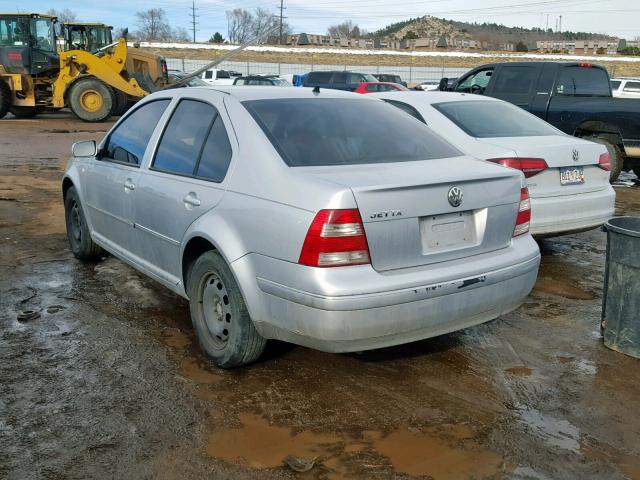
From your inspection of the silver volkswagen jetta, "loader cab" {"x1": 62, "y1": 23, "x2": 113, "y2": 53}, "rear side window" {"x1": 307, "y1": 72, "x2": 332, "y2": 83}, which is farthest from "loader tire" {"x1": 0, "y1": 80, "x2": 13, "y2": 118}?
the silver volkswagen jetta

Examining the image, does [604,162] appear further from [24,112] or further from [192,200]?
[24,112]

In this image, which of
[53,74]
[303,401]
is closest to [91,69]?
[53,74]

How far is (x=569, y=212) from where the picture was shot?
5.78 meters

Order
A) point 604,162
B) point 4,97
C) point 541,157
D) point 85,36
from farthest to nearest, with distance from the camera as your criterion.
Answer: point 85,36 < point 4,97 < point 604,162 < point 541,157

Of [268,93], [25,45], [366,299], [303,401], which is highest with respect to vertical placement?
[25,45]

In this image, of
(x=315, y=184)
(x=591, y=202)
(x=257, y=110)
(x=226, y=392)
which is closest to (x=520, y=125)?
(x=591, y=202)

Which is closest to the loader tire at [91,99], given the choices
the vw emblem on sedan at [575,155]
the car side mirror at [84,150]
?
the car side mirror at [84,150]

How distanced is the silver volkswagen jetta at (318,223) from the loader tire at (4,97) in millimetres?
19134

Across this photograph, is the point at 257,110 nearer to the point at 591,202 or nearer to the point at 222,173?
the point at 222,173

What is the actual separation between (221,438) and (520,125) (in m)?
4.62

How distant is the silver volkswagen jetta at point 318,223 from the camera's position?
3.15m

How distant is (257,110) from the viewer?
3910 millimetres

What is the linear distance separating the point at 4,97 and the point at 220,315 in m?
20.4

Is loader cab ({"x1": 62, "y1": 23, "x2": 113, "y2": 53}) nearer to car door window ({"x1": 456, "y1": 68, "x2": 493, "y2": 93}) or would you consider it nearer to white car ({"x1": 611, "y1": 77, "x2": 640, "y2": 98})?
car door window ({"x1": 456, "y1": 68, "x2": 493, "y2": 93})
